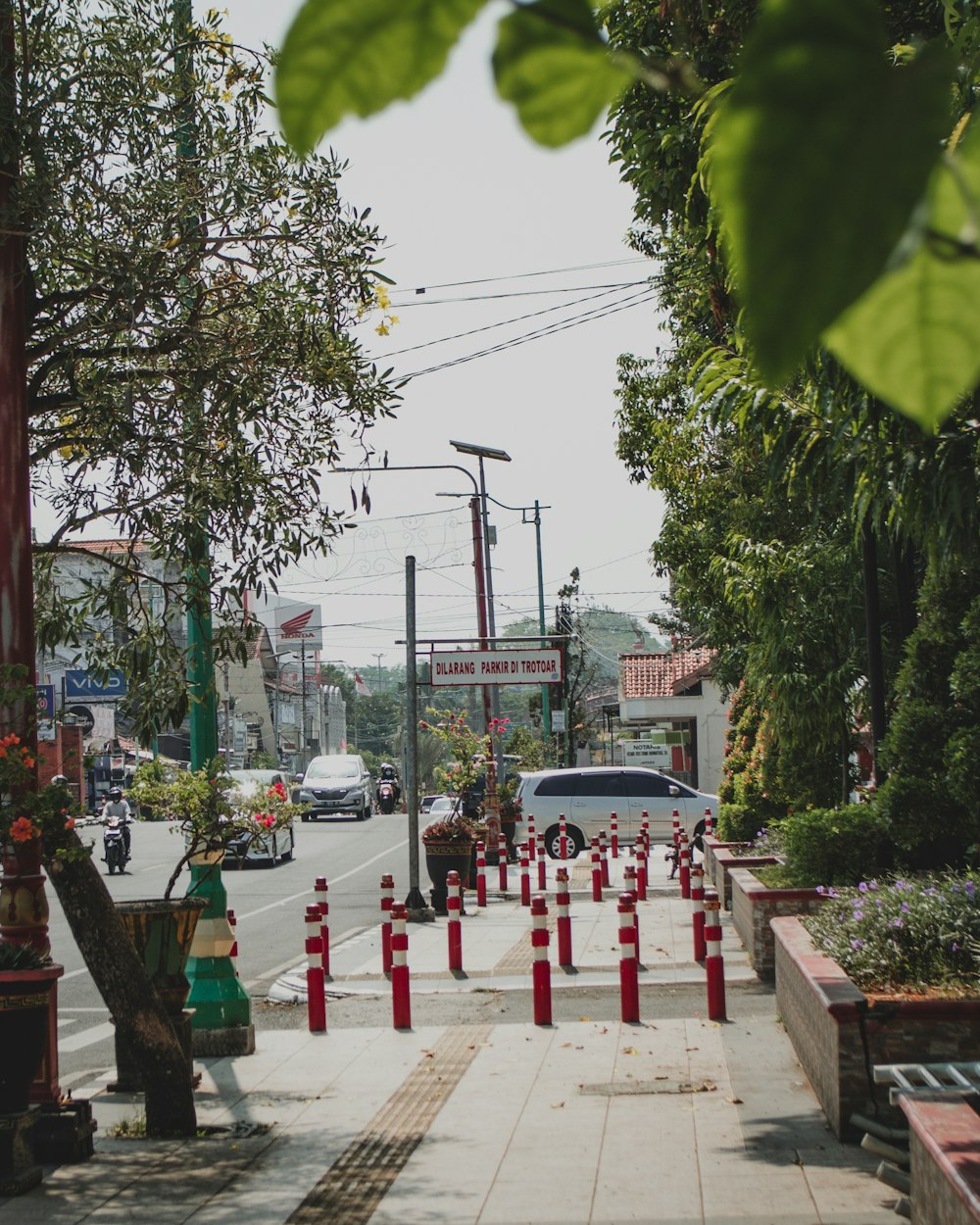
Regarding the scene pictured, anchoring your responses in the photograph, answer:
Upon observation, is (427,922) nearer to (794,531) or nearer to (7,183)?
(794,531)

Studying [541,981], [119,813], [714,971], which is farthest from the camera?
[119,813]

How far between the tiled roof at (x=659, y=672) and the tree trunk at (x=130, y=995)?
123 ft

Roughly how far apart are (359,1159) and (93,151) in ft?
17.4

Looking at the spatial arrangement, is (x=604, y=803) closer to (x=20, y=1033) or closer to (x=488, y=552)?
(x=488, y=552)

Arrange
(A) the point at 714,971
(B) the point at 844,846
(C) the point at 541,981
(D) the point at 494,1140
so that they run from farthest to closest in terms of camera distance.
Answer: (B) the point at 844,846 < (C) the point at 541,981 < (A) the point at 714,971 < (D) the point at 494,1140

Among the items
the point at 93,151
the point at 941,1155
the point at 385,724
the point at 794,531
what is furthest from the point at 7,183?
the point at 385,724

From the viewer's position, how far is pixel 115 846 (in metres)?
27.7

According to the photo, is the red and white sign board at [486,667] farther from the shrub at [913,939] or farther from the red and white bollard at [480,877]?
the shrub at [913,939]

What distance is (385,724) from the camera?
126875mm

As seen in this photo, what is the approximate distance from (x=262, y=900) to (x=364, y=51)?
22607mm

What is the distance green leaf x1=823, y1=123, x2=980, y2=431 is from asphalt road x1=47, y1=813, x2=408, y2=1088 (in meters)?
9.68

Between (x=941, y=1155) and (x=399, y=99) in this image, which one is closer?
(x=399, y=99)

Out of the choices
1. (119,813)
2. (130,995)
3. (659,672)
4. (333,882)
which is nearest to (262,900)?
(333,882)

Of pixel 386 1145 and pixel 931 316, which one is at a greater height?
pixel 931 316
